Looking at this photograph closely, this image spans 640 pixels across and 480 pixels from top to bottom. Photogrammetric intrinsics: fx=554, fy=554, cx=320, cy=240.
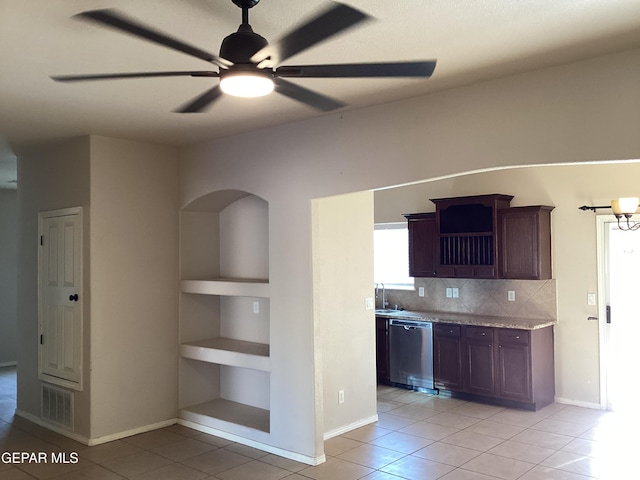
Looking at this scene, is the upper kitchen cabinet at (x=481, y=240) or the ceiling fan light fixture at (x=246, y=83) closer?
the ceiling fan light fixture at (x=246, y=83)

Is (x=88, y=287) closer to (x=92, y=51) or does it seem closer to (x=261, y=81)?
(x=92, y=51)

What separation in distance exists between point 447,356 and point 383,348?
866 millimetres

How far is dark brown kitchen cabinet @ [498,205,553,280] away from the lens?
5844mm

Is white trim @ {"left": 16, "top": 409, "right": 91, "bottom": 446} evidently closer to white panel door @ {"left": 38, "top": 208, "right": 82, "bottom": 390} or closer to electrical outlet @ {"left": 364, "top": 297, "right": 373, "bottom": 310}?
white panel door @ {"left": 38, "top": 208, "right": 82, "bottom": 390}

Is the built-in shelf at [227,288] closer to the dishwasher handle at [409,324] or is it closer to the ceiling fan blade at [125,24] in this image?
the dishwasher handle at [409,324]

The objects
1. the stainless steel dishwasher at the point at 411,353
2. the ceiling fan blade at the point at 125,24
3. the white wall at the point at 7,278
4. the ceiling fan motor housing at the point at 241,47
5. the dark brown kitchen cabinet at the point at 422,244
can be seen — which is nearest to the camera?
the ceiling fan blade at the point at 125,24

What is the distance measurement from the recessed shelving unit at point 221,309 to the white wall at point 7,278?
4.13 metres

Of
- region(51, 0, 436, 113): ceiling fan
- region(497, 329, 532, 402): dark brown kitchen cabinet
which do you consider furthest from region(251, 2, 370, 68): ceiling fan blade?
region(497, 329, 532, 402): dark brown kitchen cabinet

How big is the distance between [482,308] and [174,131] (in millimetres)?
3991

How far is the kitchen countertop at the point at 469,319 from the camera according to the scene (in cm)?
576

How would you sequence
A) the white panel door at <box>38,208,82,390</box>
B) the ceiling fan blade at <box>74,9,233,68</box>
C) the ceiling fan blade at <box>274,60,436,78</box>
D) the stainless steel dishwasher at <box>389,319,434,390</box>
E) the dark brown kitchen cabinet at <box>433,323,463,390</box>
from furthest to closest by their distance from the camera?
the stainless steel dishwasher at <box>389,319,434,390</box>
the dark brown kitchen cabinet at <box>433,323,463,390</box>
the white panel door at <box>38,208,82,390</box>
the ceiling fan blade at <box>274,60,436,78</box>
the ceiling fan blade at <box>74,9,233,68</box>

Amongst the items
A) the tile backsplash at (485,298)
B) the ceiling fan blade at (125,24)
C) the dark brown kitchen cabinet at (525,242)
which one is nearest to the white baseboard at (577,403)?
the tile backsplash at (485,298)

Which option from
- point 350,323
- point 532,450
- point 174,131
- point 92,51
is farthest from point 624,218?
point 92,51

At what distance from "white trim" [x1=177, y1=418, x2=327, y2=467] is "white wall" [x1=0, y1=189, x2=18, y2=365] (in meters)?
4.31
